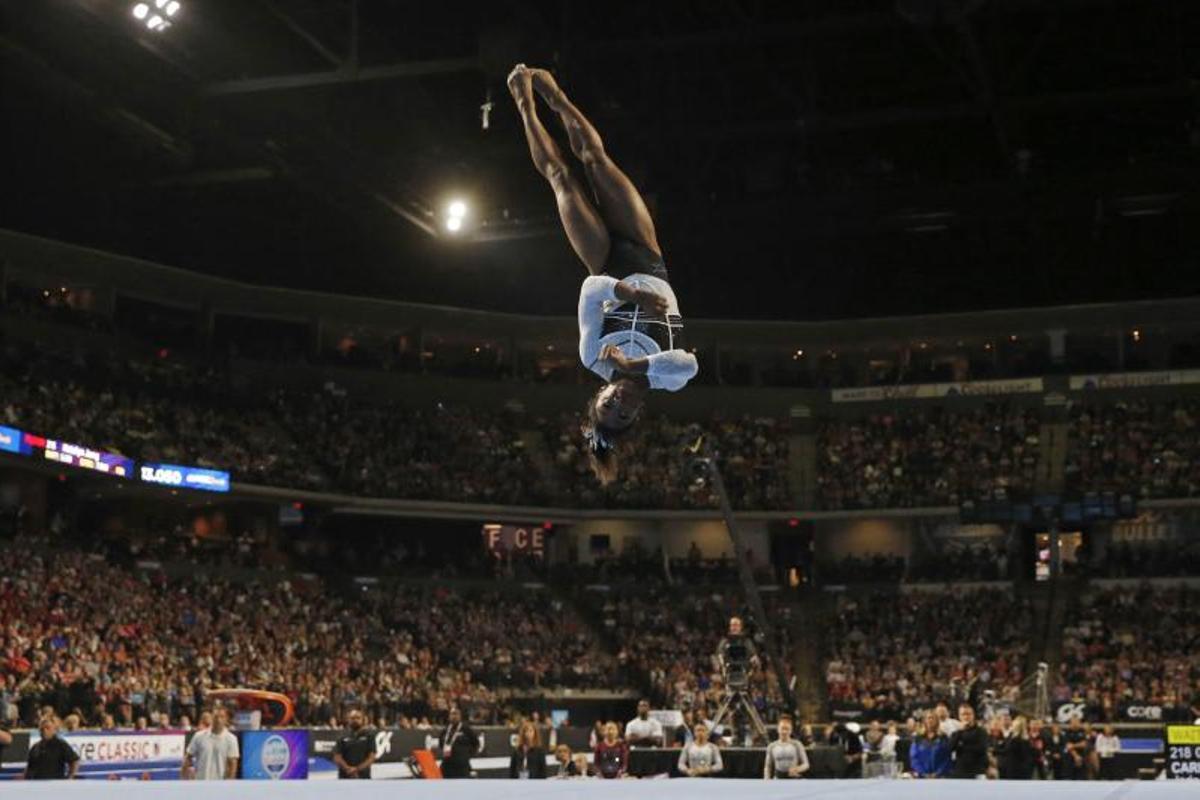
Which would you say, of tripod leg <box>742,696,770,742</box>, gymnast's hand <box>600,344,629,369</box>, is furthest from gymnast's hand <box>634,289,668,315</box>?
tripod leg <box>742,696,770,742</box>

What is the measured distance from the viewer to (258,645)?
1193 inches

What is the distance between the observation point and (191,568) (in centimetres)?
3366

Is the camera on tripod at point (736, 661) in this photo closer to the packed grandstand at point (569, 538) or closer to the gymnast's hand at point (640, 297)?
the packed grandstand at point (569, 538)

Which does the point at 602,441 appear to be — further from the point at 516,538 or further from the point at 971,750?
the point at 516,538

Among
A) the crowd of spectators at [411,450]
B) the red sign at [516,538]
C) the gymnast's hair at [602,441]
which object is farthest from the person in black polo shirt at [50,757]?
the red sign at [516,538]

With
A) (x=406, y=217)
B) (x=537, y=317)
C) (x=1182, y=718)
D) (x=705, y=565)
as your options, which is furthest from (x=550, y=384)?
(x=1182, y=718)

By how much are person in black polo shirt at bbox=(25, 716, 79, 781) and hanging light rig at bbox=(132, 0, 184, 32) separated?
32.7 feet

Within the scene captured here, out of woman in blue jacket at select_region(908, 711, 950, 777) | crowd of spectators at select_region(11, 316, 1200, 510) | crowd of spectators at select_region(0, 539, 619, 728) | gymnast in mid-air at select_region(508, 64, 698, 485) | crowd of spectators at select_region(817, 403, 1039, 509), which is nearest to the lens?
gymnast in mid-air at select_region(508, 64, 698, 485)

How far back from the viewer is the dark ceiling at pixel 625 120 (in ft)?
71.7

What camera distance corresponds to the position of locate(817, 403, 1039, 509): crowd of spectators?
39.2 metres

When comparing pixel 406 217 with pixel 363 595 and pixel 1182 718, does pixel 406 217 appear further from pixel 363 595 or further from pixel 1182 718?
pixel 1182 718

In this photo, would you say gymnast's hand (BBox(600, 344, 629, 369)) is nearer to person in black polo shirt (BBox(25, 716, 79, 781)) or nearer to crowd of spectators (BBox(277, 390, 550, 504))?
person in black polo shirt (BBox(25, 716, 79, 781))

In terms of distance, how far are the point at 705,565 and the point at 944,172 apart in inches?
553
